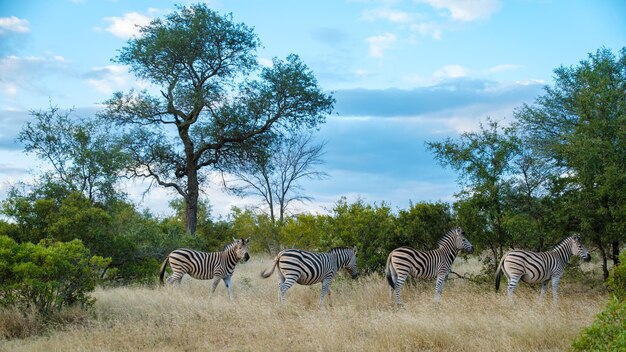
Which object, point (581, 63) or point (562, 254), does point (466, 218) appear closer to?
point (562, 254)

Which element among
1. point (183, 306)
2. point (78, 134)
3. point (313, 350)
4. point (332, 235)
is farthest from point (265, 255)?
point (313, 350)

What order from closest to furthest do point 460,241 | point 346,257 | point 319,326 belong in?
1. point 319,326
2. point 460,241
3. point 346,257

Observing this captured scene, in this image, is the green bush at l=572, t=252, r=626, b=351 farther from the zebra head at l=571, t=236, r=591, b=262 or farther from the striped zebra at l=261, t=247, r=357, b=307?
the striped zebra at l=261, t=247, r=357, b=307

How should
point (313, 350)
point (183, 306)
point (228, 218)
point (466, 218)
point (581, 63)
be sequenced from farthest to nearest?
point (228, 218) < point (581, 63) < point (466, 218) < point (183, 306) < point (313, 350)

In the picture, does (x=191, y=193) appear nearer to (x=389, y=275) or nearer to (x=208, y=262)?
(x=208, y=262)

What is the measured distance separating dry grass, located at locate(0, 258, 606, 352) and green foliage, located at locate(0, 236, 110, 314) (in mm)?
743

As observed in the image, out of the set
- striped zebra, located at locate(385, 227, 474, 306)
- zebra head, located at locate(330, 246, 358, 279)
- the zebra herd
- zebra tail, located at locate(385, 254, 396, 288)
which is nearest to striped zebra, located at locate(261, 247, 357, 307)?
the zebra herd

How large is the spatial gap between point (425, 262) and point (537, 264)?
8.29 ft

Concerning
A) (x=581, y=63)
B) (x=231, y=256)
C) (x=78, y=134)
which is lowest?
(x=231, y=256)

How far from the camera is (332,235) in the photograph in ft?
62.6

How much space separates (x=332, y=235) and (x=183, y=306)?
6.90 meters

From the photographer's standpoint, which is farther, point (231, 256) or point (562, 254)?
point (231, 256)

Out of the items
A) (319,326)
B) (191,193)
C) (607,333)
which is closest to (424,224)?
(319,326)

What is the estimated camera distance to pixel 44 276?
1288 cm
